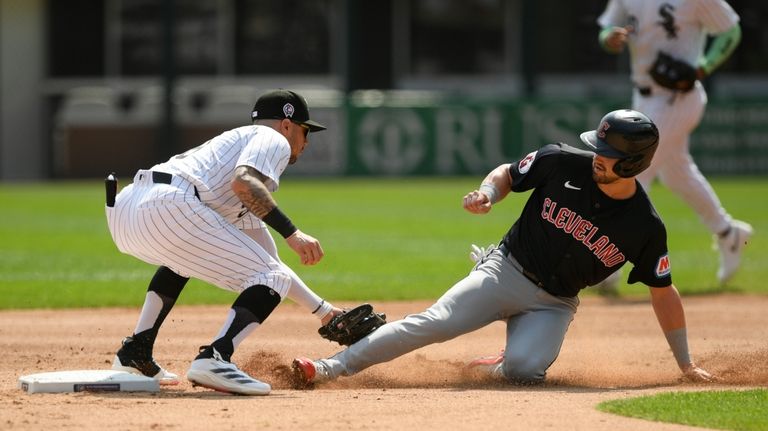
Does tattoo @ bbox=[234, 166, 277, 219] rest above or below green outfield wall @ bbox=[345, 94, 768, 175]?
above

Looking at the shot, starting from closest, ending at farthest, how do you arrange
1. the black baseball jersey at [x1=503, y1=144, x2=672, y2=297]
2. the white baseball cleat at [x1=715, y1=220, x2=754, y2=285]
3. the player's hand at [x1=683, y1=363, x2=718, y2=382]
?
the black baseball jersey at [x1=503, y1=144, x2=672, y2=297] < the player's hand at [x1=683, y1=363, x2=718, y2=382] < the white baseball cleat at [x1=715, y1=220, x2=754, y2=285]

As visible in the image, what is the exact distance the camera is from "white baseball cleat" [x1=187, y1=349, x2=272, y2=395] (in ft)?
18.2

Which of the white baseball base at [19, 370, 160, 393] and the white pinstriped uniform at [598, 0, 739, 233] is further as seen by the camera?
the white pinstriped uniform at [598, 0, 739, 233]

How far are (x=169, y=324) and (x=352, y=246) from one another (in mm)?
5338

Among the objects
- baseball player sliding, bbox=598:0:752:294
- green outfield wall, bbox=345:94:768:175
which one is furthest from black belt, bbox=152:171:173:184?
green outfield wall, bbox=345:94:768:175

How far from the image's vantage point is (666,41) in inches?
378

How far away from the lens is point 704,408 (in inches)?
212

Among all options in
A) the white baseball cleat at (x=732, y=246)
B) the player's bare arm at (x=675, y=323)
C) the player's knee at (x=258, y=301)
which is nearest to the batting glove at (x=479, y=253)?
the player's bare arm at (x=675, y=323)

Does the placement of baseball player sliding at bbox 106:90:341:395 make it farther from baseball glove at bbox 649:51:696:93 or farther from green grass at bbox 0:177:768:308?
baseball glove at bbox 649:51:696:93

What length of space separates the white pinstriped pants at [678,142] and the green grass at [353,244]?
84 cm

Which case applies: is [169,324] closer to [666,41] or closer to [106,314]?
[106,314]

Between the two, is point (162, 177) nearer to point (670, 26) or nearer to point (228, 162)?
point (228, 162)

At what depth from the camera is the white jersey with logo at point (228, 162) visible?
5547 mm

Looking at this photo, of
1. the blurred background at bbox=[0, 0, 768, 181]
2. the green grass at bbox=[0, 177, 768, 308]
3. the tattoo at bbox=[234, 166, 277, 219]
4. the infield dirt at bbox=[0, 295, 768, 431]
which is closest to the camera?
the infield dirt at bbox=[0, 295, 768, 431]
